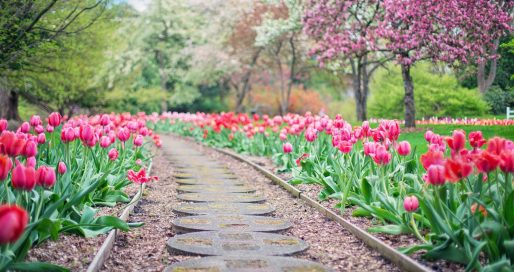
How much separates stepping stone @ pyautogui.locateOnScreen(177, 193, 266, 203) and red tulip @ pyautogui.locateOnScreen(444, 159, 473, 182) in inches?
177

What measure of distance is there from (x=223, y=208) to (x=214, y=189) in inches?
76.2

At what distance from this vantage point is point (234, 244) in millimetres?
5262

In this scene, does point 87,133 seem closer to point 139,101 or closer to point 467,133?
point 467,133

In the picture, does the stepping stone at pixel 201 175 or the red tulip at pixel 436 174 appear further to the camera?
the stepping stone at pixel 201 175

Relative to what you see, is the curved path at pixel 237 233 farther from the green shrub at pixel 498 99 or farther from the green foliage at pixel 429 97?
the green foliage at pixel 429 97

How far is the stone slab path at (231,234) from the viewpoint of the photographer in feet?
15.0

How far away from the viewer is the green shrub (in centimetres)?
875

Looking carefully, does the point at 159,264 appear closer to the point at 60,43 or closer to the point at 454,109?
the point at 60,43

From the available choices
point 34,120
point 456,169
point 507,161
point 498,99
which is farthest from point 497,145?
point 498,99

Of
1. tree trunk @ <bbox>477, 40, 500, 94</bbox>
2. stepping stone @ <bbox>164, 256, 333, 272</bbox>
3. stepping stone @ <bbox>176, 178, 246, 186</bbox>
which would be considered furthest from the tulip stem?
tree trunk @ <bbox>477, 40, 500, 94</bbox>

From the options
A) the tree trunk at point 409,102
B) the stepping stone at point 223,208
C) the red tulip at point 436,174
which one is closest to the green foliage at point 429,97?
the tree trunk at point 409,102

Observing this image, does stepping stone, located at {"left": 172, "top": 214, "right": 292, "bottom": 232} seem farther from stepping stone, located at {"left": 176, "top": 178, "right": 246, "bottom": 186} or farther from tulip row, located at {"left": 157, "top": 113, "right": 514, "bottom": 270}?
stepping stone, located at {"left": 176, "top": 178, "right": 246, "bottom": 186}

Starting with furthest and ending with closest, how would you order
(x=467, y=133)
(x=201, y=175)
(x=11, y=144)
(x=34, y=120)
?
(x=201, y=175)
(x=467, y=133)
(x=34, y=120)
(x=11, y=144)

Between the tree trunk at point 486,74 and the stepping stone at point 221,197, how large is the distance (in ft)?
14.7
